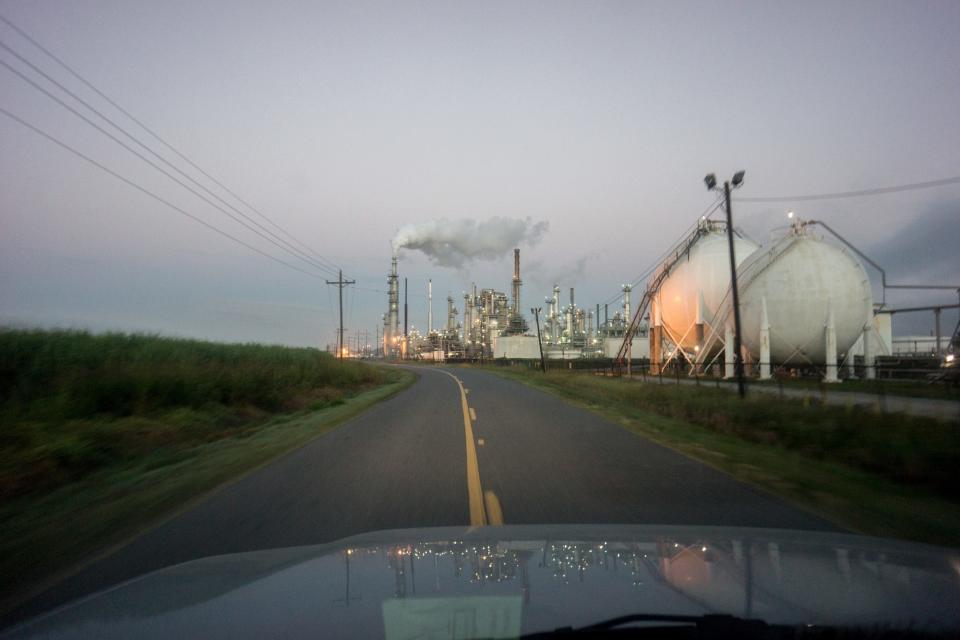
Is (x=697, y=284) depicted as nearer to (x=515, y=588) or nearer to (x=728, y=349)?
(x=728, y=349)

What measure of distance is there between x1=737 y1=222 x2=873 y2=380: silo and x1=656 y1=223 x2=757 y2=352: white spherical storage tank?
4.41 metres

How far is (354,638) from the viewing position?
9.52 ft

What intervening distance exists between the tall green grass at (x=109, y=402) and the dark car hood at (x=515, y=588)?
7373 millimetres

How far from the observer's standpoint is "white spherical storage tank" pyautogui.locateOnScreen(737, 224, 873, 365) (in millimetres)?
36406

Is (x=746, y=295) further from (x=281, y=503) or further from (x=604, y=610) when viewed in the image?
(x=604, y=610)

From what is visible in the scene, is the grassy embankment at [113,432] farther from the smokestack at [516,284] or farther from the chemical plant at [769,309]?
the smokestack at [516,284]

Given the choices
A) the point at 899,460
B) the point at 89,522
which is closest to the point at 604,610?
the point at 89,522

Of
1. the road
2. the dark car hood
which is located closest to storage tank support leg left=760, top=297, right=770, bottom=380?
the road

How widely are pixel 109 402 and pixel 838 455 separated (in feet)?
51.5

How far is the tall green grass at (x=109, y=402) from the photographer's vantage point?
10727 mm

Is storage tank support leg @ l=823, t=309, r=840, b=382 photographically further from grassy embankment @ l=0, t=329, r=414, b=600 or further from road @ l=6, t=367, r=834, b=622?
road @ l=6, t=367, r=834, b=622

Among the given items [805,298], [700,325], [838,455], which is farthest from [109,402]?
[700,325]

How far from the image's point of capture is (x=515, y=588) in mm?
3533

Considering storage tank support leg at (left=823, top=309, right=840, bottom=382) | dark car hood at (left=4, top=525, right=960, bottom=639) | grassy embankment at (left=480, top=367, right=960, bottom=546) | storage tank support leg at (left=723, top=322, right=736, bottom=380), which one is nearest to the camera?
dark car hood at (left=4, top=525, right=960, bottom=639)
